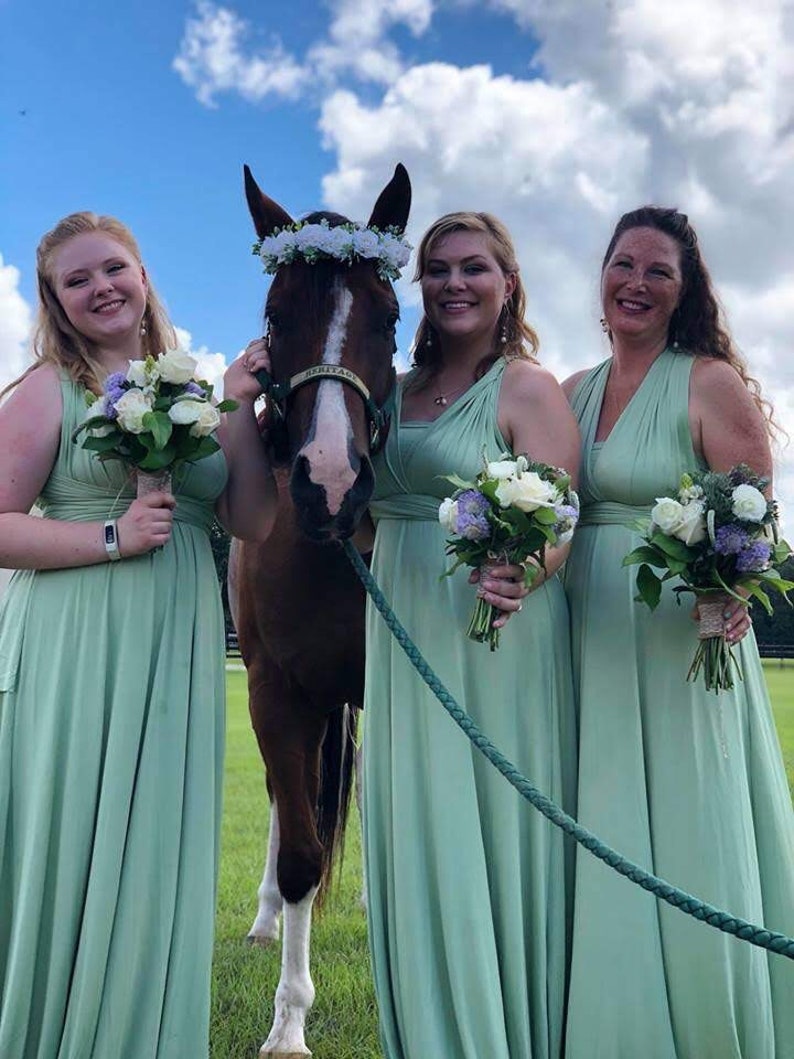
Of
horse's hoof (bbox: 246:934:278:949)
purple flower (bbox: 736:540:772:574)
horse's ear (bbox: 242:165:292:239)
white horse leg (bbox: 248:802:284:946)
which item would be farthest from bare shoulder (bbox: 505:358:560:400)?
horse's hoof (bbox: 246:934:278:949)

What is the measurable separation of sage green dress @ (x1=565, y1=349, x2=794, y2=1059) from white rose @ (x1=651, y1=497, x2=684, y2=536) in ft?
1.28

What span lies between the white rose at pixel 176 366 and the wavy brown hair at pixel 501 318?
2.78 ft

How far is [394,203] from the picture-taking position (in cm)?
325

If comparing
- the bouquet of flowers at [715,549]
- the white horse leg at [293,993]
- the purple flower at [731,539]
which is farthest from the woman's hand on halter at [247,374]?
the white horse leg at [293,993]

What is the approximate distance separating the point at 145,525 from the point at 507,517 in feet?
3.22

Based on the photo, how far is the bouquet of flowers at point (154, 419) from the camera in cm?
256

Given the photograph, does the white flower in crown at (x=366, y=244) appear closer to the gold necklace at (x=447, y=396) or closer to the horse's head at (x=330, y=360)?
the horse's head at (x=330, y=360)

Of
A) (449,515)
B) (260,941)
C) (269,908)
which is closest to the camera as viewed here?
(449,515)

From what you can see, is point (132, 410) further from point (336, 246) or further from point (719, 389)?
point (719, 389)

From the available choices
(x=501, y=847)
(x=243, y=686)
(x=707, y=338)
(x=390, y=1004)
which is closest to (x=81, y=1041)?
(x=390, y=1004)

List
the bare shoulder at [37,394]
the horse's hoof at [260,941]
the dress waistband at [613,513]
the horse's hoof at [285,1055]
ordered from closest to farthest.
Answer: the bare shoulder at [37,394], the dress waistband at [613,513], the horse's hoof at [285,1055], the horse's hoof at [260,941]

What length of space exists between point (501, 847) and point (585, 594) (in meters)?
0.80

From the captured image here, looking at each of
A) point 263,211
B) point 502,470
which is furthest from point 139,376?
Result: point 502,470

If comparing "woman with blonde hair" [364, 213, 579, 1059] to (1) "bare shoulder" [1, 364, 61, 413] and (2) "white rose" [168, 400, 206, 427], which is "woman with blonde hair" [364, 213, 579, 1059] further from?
(1) "bare shoulder" [1, 364, 61, 413]
